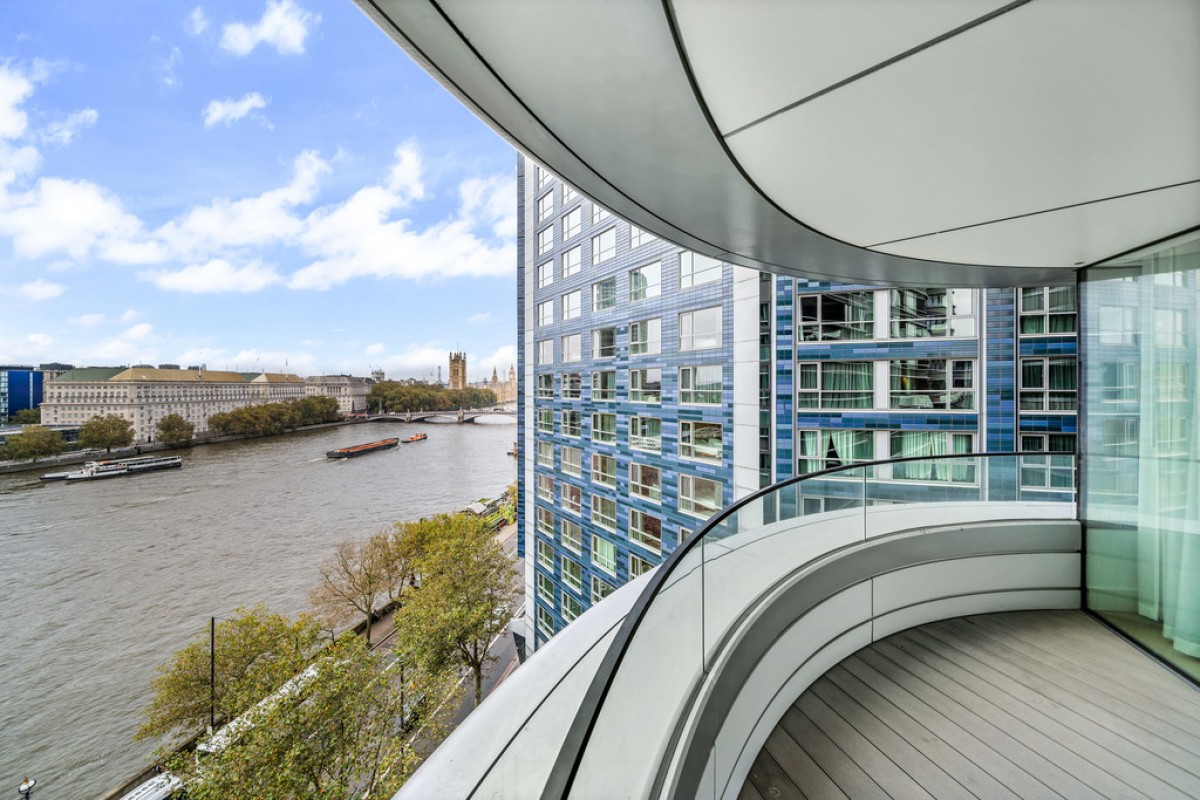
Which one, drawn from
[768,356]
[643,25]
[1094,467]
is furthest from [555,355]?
[643,25]

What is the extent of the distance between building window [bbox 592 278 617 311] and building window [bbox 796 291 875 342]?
5853 mm

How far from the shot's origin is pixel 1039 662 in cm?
259

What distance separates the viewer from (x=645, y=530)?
41.9 ft

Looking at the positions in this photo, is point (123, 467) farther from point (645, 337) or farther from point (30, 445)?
point (645, 337)

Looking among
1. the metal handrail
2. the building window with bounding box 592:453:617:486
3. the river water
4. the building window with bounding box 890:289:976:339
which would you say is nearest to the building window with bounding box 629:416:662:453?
the building window with bounding box 592:453:617:486

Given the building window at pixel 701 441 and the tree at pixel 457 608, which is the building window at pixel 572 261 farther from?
the tree at pixel 457 608

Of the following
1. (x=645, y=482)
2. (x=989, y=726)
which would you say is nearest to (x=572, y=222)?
(x=645, y=482)

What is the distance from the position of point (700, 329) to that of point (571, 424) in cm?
603

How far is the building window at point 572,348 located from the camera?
15289 mm

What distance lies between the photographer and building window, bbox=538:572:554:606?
1602cm

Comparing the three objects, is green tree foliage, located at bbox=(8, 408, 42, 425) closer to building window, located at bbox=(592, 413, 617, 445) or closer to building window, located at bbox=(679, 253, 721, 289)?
building window, located at bbox=(592, 413, 617, 445)

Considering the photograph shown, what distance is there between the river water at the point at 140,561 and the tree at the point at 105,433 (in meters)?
3.48

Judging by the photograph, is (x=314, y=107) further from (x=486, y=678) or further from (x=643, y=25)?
(x=643, y=25)

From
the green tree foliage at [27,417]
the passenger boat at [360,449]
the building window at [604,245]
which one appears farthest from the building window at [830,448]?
the green tree foliage at [27,417]
